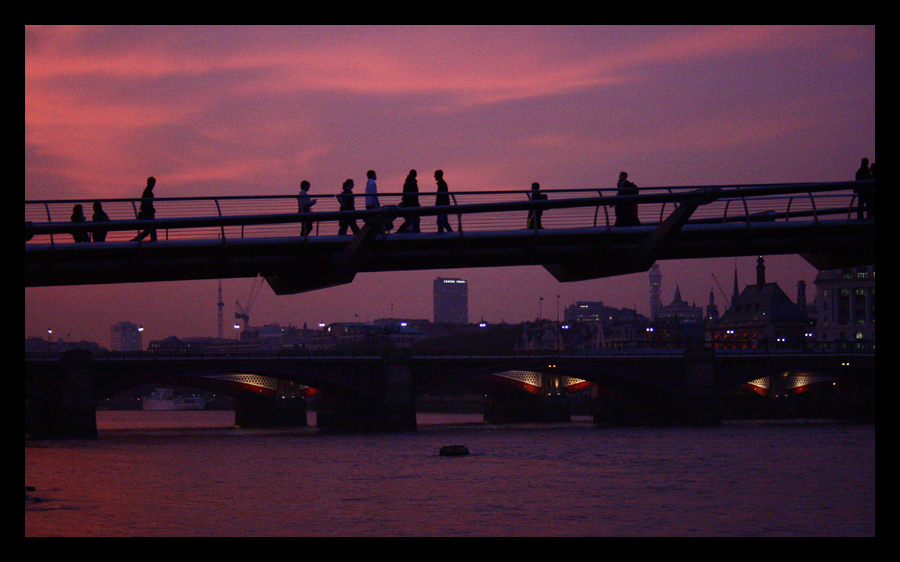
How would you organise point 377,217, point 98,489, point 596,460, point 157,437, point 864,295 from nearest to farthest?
point 377,217
point 98,489
point 596,460
point 157,437
point 864,295

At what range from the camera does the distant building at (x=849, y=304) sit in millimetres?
159625

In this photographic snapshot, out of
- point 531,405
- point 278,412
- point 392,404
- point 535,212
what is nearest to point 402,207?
point 535,212

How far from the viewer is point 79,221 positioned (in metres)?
24.4

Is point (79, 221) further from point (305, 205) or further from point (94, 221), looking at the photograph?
point (305, 205)

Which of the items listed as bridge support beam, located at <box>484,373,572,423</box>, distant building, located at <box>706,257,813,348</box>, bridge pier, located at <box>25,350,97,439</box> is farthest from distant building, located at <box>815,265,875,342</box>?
bridge pier, located at <box>25,350,97,439</box>

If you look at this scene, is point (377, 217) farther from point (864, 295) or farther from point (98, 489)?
point (864, 295)

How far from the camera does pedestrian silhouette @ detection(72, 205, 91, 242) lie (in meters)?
23.8

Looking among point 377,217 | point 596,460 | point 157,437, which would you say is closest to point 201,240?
point 377,217

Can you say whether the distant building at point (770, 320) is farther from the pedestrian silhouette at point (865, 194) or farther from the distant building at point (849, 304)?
the pedestrian silhouette at point (865, 194)

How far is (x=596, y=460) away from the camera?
56938 millimetres

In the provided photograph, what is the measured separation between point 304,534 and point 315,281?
1019cm

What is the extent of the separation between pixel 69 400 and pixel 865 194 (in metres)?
68.0

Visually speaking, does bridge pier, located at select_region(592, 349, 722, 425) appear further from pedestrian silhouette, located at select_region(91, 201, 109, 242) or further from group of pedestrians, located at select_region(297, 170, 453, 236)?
pedestrian silhouette, located at select_region(91, 201, 109, 242)
